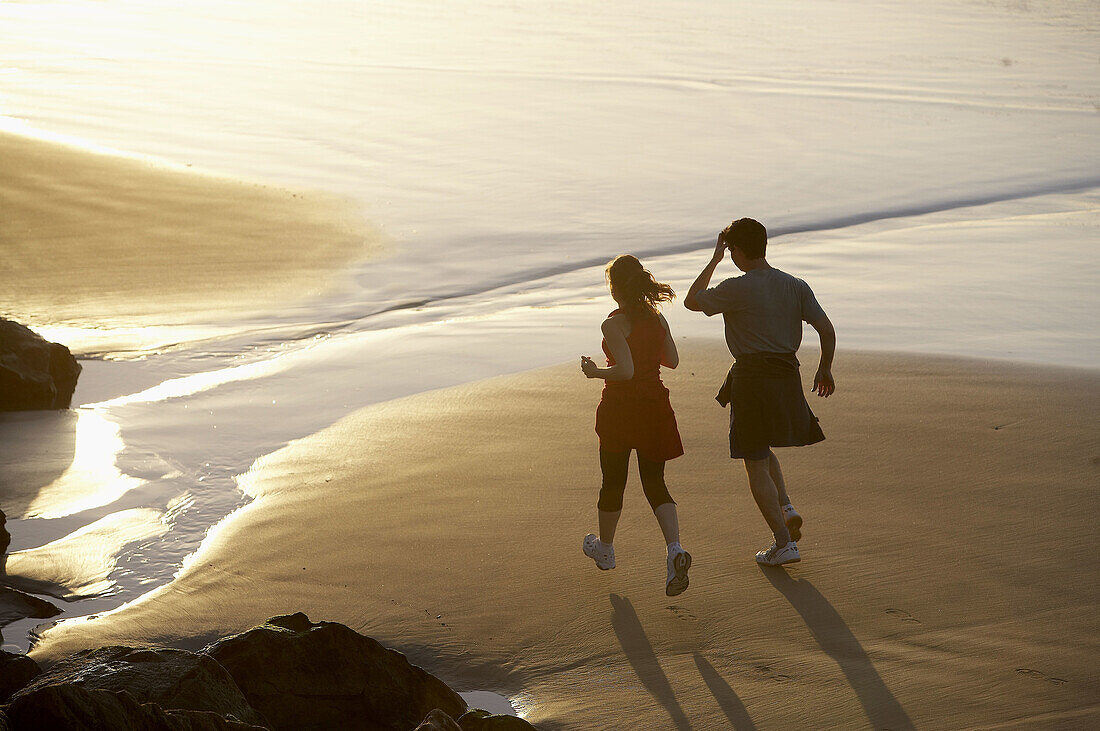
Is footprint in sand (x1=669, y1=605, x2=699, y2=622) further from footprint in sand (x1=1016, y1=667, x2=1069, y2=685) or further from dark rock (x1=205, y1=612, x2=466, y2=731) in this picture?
dark rock (x1=205, y1=612, x2=466, y2=731)

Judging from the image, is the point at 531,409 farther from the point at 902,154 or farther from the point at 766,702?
the point at 902,154

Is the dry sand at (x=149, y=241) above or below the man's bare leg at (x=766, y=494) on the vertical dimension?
above

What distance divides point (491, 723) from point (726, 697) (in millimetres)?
1118

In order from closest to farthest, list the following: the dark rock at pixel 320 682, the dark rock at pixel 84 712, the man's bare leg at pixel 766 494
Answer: the dark rock at pixel 84 712
the dark rock at pixel 320 682
the man's bare leg at pixel 766 494

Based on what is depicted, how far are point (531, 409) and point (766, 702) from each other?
13.5 feet

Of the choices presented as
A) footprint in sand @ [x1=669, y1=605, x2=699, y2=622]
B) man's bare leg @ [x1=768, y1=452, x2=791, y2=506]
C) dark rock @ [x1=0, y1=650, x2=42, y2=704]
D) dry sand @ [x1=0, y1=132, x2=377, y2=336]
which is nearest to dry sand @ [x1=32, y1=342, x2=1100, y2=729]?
footprint in sand @ [x1=669, y1=605, x2=699, y2=622]

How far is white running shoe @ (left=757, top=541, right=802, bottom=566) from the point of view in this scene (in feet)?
19.2

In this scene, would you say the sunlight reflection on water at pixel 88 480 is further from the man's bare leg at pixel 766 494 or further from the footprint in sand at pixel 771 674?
the footprint in sand at pixel 771 674

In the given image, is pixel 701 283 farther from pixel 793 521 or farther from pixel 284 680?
pixel 284 680

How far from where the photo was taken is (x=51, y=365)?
8781 mm

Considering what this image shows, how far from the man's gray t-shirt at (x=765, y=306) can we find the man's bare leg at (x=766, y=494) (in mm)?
562

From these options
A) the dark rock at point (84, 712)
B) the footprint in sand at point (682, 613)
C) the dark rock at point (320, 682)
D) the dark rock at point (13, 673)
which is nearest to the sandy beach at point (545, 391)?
the footprint in sand at point (682, 613)

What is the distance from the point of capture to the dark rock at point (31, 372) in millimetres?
8516

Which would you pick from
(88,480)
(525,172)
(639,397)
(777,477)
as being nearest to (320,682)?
(639,397)
